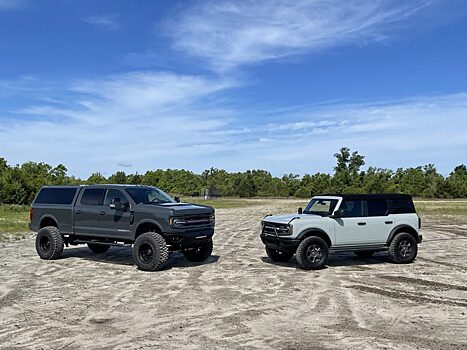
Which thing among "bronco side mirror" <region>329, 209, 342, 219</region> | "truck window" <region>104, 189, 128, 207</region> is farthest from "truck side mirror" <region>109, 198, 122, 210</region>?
"bronco side mirror" <region>329, 209, 342, 219</region>

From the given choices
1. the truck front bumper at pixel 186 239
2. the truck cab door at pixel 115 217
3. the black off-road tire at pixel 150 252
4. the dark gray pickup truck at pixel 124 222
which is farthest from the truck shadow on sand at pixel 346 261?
the truck cab door at pixel 115 217

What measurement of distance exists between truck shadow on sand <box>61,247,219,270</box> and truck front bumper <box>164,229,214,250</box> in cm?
78

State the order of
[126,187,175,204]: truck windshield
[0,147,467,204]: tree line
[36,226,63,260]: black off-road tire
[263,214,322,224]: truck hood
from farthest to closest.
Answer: [0,147,467,204]: tree line
[36,226,63,260]: black off-road tire
[126,187,175,204]: truck windshield
[263,214,322,224]: truck hood

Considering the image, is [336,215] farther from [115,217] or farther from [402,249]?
[115,217]

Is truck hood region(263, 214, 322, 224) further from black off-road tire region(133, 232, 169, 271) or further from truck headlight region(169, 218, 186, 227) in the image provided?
black off-road tire region(133, 232, 169, 271)

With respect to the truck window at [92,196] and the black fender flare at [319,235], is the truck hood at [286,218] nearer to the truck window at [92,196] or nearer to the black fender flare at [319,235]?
the black fender flare at [319,235]

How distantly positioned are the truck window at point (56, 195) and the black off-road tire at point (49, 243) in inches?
31.2

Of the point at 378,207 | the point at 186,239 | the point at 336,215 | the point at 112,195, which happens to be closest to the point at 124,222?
the point at 112,195

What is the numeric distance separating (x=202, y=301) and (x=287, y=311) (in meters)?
1.56

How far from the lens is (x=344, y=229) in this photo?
12664 mm

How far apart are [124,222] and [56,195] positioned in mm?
2914

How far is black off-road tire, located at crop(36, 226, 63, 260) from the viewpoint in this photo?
13.8 meters

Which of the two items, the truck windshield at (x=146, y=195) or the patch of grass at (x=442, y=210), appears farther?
the patch of grass at (x=442, y=210)

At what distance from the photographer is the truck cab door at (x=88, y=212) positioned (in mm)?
13281
